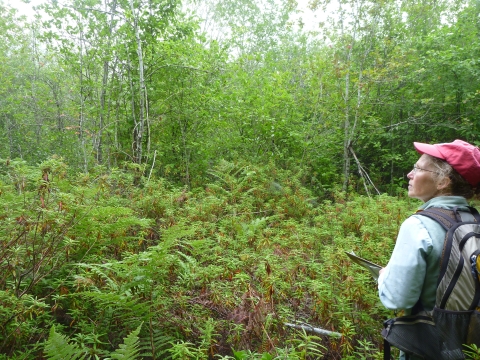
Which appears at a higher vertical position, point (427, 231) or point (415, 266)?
point (427, 231)

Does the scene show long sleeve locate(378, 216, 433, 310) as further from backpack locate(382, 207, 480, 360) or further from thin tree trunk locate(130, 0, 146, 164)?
thin tree trunk locate(130, 0, 146, 164)

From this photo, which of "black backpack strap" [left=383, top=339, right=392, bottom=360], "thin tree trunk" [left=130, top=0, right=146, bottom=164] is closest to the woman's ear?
"black backpack strap" [left=383, top=339, right=392, bottom=360]

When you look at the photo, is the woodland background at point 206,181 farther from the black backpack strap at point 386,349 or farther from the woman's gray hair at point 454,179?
the woman's gray hair at point 454,179

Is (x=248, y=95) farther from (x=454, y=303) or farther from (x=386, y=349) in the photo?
(x=454, y=303)

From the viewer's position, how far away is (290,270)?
4.06 metres

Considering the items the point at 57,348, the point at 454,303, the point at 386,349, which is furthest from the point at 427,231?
the point at 57,348

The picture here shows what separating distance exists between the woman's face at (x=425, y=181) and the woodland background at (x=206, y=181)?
147 centimetres

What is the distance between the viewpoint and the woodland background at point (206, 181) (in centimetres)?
292

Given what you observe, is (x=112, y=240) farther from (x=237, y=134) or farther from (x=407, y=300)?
(x=237, y=134)

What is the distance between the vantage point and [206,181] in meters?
9.14

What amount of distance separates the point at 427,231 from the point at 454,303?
1.30ft

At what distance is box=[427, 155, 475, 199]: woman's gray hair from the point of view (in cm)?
203

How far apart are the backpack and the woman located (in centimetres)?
7

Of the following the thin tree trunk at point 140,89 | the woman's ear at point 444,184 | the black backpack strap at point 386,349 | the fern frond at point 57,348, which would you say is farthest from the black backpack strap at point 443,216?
the thin tree trunk at point 140,89
